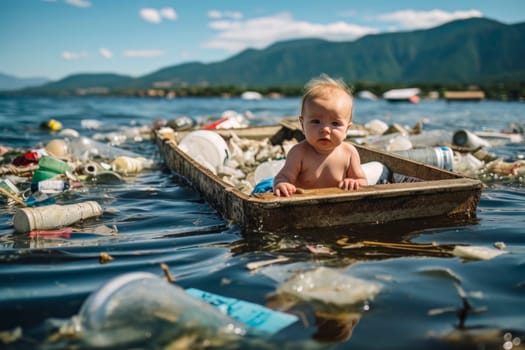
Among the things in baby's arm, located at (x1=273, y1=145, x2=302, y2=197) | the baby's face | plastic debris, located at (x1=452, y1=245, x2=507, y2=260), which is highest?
the baby's face

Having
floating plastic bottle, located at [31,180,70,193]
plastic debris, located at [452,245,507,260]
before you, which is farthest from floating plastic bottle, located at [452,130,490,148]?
floating plastic bottle, located at [31,180,70,193]

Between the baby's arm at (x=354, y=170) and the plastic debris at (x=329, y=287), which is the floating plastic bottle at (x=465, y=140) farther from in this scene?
the plastic debris at (x=329, y=287)

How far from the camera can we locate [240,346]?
2.28 meters

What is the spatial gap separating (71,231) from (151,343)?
249 centimetres

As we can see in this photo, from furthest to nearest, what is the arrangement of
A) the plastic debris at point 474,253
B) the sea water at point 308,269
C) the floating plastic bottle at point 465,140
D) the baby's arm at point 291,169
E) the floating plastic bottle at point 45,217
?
the floating plastic bottle at point 465,140 → the baby's arm at point 291,169 → the floating plastic bottle at point 45,217 → the plastic debris at point 474,253 → the sea water at point 308,269

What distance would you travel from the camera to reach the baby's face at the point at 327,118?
420 centimetres

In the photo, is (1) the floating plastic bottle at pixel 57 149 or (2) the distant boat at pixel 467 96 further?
(2) the distant boat at pixel 467 96

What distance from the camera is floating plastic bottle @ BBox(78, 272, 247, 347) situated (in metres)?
2.31

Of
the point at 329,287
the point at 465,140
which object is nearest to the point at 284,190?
the point at 329,287

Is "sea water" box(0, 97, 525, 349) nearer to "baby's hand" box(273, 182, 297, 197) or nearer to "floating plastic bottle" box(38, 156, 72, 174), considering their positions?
"baby's hand" box(273, 182, 297, 197)

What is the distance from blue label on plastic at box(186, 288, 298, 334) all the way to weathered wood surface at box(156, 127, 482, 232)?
1198mm

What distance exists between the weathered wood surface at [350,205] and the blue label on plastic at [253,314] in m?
1.20

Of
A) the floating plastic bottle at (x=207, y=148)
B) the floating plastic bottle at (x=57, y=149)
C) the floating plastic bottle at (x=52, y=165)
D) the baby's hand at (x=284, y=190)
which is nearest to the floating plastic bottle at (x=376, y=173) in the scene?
the baby's hand at (x=284, y=190)

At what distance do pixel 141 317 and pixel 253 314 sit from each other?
20.7 inches
